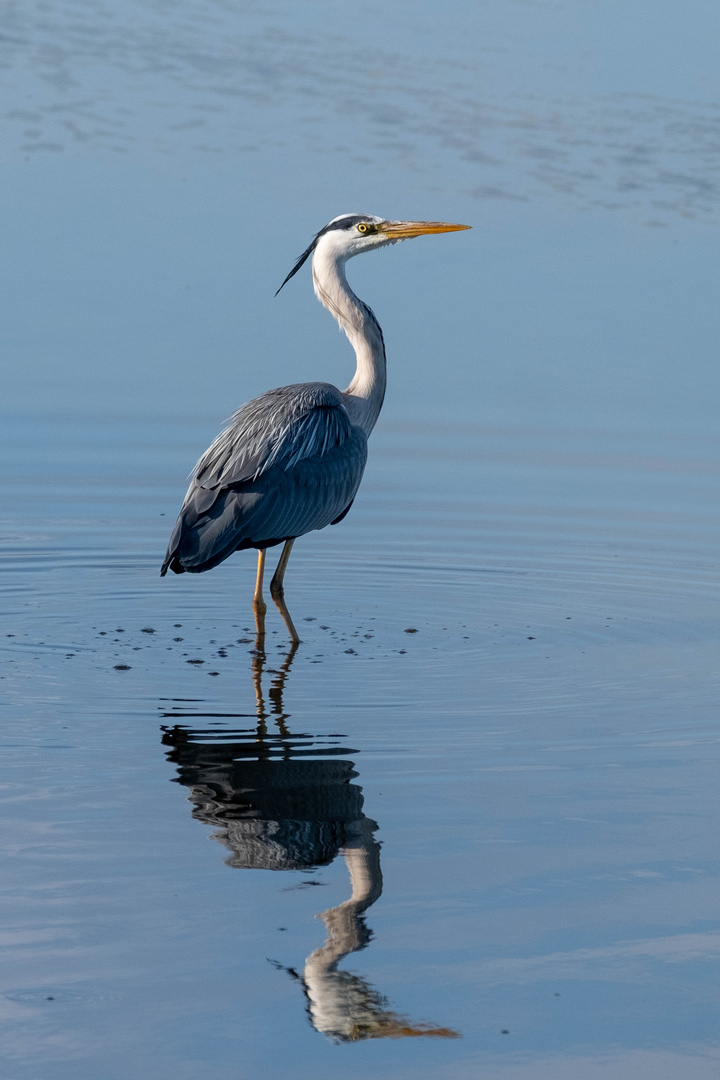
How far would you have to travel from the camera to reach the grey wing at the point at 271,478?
8.41m

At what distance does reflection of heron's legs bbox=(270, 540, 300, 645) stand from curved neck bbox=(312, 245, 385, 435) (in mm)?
954

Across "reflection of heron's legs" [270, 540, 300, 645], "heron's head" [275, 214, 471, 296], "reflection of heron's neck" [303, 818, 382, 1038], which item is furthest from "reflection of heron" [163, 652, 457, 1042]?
"heron's head" [275, 214, 471, 296]

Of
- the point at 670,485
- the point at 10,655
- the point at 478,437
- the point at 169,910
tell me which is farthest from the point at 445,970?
the point at 478,437

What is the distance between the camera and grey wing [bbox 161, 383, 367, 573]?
27.6 ft

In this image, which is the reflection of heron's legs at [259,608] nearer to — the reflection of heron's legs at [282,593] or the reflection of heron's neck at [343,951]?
the reflection of heron's legs at [282,593]

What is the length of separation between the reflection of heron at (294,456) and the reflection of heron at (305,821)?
1240mm

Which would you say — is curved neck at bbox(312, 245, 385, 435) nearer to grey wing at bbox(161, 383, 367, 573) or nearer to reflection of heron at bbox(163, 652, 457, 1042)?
grey wing at bbox(161, 383, 367, 573)

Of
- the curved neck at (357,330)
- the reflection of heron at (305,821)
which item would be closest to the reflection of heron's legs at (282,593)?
the curved neck at (357,330)

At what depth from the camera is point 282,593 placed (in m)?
9.15

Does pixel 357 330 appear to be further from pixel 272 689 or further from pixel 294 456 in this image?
pixel 272 689

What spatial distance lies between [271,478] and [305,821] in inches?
128

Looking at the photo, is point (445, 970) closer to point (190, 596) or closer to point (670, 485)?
point (190, 596)

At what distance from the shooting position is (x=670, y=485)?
12.4 meters

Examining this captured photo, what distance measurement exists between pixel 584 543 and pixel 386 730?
170 inches
